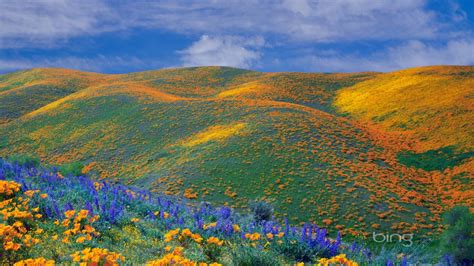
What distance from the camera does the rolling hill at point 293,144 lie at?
75.6ft

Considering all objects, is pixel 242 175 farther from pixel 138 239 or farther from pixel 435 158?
pixel 138 239

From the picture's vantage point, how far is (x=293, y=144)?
30312mm

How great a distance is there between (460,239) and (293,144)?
58.6 ft

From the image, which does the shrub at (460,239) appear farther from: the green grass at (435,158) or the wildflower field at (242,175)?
the green grass at (435,158)

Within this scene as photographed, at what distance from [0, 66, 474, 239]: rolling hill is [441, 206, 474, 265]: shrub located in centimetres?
665

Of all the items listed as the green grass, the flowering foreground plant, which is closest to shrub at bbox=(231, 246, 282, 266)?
the flowering foreground plant

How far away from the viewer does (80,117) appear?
162ft

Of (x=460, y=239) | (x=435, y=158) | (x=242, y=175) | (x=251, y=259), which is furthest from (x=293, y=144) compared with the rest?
(x=251, y=259)

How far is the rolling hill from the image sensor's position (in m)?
23.0

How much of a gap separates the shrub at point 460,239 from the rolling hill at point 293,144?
6647mm

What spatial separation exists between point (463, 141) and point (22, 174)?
105 feet

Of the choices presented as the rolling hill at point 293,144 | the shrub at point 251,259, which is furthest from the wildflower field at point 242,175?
the rolling hill at point 293,144

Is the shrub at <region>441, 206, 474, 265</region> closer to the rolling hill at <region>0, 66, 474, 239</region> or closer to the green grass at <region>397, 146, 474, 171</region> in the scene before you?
the rolling hill at <region>0, 66, 474, 239</region>

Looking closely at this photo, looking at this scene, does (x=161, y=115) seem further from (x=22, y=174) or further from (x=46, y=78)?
(x=46, y=78)
